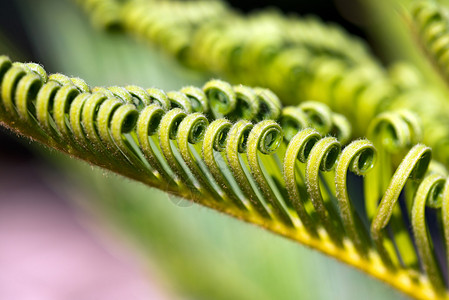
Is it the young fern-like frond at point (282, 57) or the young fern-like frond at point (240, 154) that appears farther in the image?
the young fern-like frond at point (282, 57)

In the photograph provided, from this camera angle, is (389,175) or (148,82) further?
(148,82)

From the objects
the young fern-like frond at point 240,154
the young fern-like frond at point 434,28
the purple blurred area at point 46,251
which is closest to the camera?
the young fern-like frond at point 240,154

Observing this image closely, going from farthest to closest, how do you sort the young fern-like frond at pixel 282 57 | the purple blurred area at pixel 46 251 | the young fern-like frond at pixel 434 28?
1. the purple blurred area at pixel 46 251
2. the young fern-like frond at pixel 282 57
3. the young fern-like frond at pixel 434 28

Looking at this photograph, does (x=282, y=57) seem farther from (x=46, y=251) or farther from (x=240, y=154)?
(x=46, y=251)

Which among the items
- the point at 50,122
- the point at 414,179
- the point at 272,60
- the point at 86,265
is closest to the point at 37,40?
the point at 272,60

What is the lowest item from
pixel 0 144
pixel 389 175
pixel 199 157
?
pixel 0 144

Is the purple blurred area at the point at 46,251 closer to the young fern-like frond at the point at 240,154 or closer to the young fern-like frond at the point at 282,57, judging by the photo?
the young fern-like frond at the point at 282,57

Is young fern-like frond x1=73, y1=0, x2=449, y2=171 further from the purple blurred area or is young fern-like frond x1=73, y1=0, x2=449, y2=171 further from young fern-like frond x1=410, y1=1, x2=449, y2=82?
the purple blurred area

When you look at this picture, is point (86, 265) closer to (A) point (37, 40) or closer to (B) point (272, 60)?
(A) point (37, 40)

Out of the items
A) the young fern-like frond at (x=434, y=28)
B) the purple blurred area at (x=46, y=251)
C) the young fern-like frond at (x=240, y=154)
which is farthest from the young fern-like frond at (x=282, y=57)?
the purple blurred area at (x=46, y=251)
